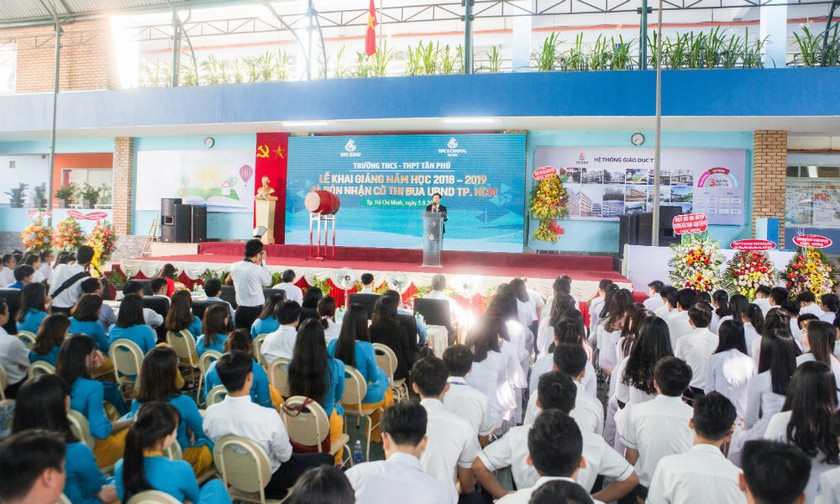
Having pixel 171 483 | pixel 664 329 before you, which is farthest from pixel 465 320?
pixel 171 483

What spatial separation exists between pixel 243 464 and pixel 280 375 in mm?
1301

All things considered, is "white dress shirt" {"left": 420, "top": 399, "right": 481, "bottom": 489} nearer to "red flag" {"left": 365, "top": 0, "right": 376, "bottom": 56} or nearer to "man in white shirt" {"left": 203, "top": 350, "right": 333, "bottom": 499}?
"man in white shirt" {"left": 203, "top": 350, "right": 333, "bottom": 499}

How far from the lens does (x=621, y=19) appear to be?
51.8 ft

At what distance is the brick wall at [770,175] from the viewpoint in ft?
34.3

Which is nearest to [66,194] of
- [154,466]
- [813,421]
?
[154,466]

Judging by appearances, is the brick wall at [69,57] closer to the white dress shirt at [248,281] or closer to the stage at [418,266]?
the stage at [418,266]

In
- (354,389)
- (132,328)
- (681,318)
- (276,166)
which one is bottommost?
(354,389)

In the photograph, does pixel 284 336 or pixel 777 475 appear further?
pixel 284 336

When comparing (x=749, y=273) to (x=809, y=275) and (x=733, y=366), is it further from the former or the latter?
(x=733, y=366)

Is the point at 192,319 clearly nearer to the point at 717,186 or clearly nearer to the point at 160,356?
the point at 160,356

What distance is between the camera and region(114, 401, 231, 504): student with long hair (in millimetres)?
2029

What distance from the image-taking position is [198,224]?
42.9 ft

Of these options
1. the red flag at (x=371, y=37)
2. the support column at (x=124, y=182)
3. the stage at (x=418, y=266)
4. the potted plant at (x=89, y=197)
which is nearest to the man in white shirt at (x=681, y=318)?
the stage at (x=418, y=266)

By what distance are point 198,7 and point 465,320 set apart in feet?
33.2
